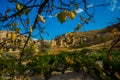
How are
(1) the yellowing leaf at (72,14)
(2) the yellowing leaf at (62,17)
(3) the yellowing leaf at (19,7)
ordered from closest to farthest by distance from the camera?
(2) the yellowing leaf at (62,17) → (1) the yellowing leaf at (72,14) → (3) the yellowing leaf at (19,7)

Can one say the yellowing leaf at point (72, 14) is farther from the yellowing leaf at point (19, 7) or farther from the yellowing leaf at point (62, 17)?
the yellowing leaf at point (19, 7)

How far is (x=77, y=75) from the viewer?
12.6 metres

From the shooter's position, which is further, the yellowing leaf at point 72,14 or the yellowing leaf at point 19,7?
the yellowing leaf at point 19,7

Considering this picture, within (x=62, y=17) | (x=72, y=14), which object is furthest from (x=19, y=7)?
(x=62, y=17)

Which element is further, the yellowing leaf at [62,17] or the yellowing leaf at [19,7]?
the yellowing leaf at [19,7]

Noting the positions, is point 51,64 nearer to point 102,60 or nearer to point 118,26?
point 102,60

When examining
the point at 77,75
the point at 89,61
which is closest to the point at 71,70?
the point at 77,75

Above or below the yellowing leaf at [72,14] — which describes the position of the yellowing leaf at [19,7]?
above

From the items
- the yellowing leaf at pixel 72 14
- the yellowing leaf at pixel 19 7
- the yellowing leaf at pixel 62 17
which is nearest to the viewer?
the yellowing leaf at pixel 62 17

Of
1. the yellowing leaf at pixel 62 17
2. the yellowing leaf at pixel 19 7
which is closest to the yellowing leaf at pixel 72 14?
the yellowing leaf at pixel 62 17

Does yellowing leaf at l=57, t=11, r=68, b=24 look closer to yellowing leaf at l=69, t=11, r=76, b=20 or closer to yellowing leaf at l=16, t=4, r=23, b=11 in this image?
yellowing leaf at l=69, t=11, r=76, b=20

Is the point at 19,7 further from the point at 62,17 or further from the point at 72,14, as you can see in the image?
the point at 62,17

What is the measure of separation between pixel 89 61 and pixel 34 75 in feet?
7.77

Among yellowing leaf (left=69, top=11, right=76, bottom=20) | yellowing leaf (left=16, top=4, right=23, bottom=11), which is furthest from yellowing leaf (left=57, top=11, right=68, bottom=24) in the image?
yellowing leaf (left=16, top=4, right=23, bottom=11)
